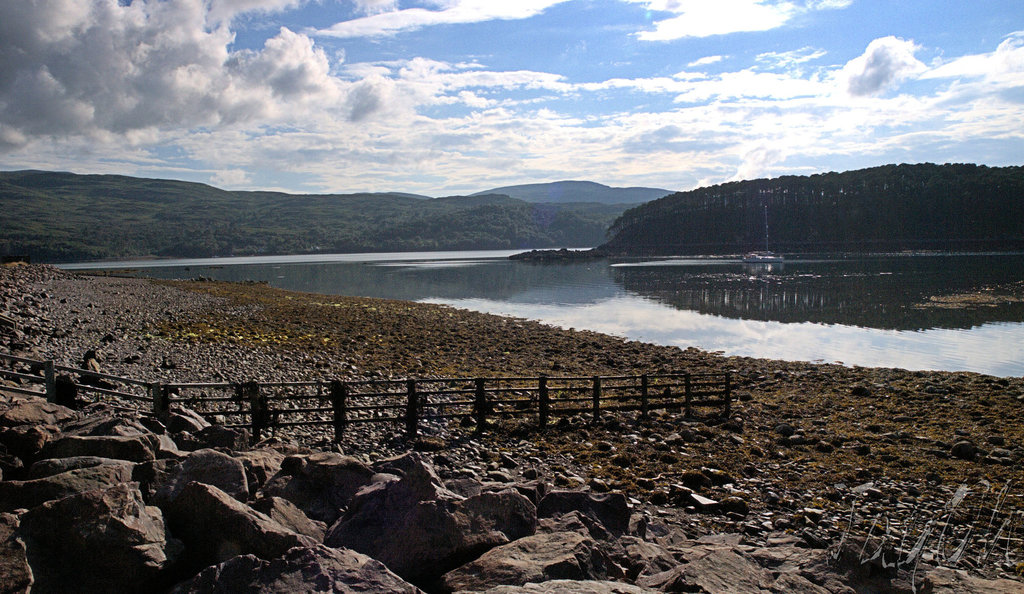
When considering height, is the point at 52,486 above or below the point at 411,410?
above

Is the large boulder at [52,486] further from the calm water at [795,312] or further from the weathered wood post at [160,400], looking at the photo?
the calm water at [795,312]

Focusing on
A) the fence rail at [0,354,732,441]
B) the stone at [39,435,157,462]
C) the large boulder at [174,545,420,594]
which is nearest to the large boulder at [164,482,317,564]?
the large boulder at [174,545,420,594]

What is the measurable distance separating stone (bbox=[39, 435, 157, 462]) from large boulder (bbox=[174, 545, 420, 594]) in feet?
10.9

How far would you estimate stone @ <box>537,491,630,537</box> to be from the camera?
830 cm

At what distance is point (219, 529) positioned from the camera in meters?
5.99

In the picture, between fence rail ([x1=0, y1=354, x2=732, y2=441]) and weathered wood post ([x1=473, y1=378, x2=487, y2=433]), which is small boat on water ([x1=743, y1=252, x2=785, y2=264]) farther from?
weathered wood post ([x1=473, y1=378, x2=487, y2=433])

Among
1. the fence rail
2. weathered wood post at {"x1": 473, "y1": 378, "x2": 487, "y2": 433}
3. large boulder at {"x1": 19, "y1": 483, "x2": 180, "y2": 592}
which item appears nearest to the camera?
large boulder at {"x1": 19, "y1": 483, "x2": 180, "y2": 592}

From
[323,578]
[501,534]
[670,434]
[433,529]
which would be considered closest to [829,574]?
[501,534]

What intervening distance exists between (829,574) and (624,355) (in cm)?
2476

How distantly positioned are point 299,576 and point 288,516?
5.81 feet

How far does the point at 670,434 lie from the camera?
15.4 metres

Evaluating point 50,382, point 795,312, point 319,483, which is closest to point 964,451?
point 319,483

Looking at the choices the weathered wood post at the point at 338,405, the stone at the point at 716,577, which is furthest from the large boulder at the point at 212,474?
the weathered wood post at the point at 338,405

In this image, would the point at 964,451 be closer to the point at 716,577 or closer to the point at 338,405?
the point at 716,577
